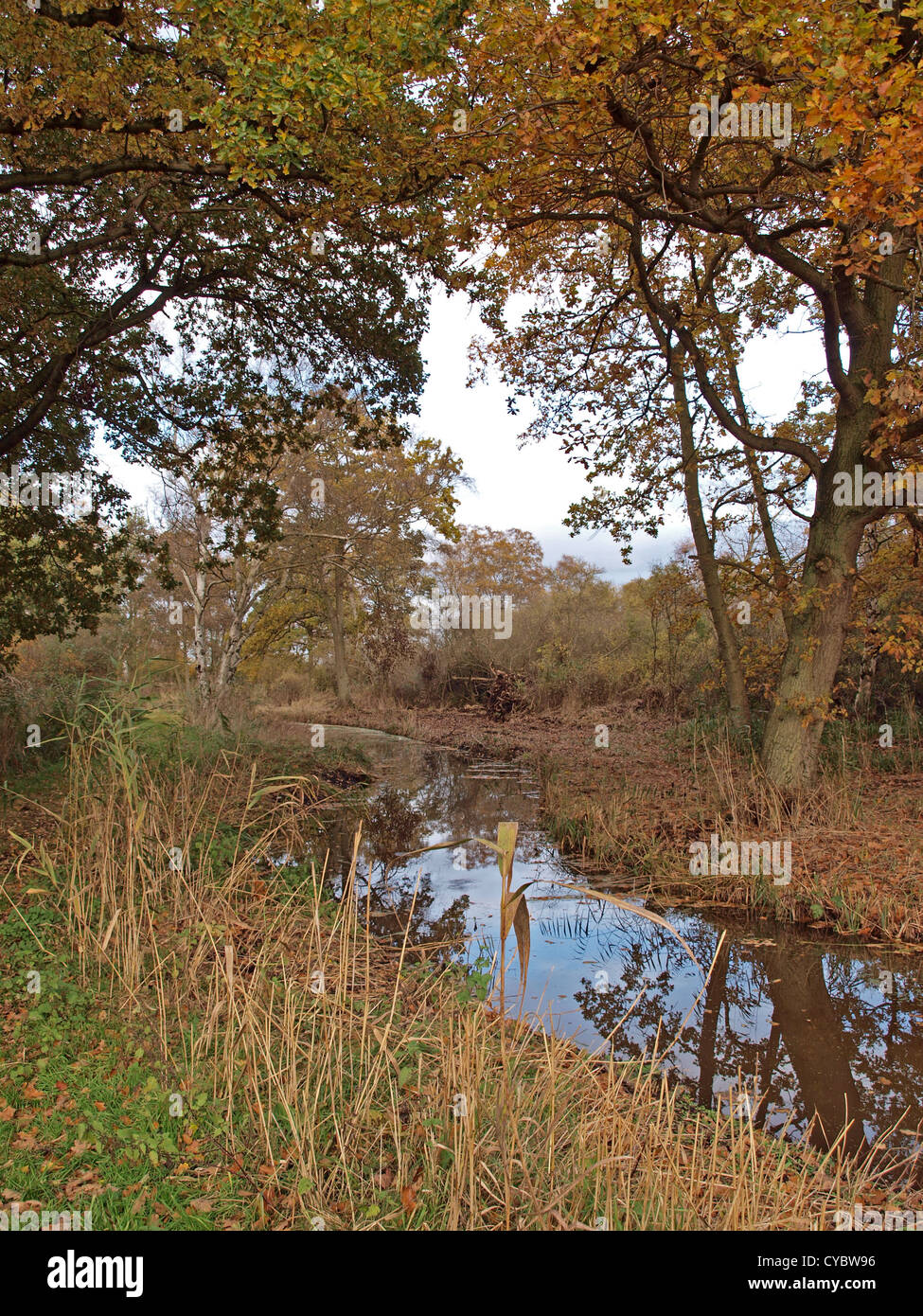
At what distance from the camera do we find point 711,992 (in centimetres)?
555

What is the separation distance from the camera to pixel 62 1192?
8.57 ft

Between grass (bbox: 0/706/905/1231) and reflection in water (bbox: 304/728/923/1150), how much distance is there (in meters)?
0.37

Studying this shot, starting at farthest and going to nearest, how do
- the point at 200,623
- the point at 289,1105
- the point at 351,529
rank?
1. the point at 351,529
2. the point at 200,623
3. the point at 289,1105

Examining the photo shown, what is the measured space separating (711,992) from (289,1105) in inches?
148

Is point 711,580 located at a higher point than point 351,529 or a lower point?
lower

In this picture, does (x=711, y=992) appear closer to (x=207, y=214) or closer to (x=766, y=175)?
(x=766, y=175)

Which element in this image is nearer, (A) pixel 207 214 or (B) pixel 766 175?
(B) pixel 766 175

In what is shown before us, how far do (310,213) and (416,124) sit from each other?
121cm

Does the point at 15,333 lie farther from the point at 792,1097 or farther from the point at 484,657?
the point at 484,657

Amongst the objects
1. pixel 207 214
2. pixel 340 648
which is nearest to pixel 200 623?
pixel 340 648

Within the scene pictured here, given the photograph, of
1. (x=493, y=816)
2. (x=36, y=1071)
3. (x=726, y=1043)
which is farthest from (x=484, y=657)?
(x=36, y=1071)

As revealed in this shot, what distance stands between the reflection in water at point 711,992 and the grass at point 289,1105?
0.37m

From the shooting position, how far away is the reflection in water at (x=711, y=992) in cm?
417

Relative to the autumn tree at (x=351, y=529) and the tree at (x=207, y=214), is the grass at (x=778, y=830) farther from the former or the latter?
the autumn tree at (x=351, y=529)
